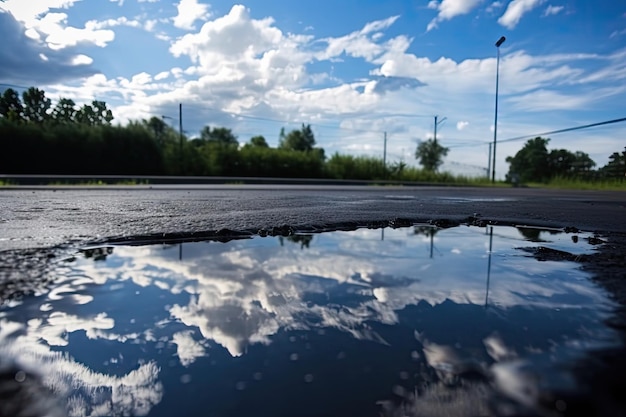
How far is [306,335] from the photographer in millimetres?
1387

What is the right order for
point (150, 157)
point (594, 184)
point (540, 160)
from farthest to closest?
point (540, 160), point (150, 157), point (594, 184)

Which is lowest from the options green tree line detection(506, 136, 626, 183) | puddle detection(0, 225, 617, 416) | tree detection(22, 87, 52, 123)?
puddle detection(0, 225, 617, 416)

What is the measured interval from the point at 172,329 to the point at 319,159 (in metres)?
30.2

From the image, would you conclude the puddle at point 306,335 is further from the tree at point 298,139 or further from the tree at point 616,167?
the tree at point 298,139

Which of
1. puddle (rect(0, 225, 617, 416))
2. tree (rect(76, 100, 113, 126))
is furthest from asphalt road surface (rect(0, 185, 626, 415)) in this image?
tree (rect(76, 100, 113, 126))

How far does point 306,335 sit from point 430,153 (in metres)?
47.9

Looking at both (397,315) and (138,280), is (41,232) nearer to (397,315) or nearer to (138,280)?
(138,280)

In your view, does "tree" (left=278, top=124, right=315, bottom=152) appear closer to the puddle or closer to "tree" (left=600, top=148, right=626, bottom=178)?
"tree" (left=600, top=148, right=626, bottom=178)

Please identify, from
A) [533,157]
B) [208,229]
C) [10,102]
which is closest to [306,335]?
[208,229]

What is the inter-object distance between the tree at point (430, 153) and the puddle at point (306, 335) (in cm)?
4355

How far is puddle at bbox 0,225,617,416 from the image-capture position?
1.02 metres

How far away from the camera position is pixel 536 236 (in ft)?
12.3

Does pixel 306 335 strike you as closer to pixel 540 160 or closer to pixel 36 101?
pixel 36 101

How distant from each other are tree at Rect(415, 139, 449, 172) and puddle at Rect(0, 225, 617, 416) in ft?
143
